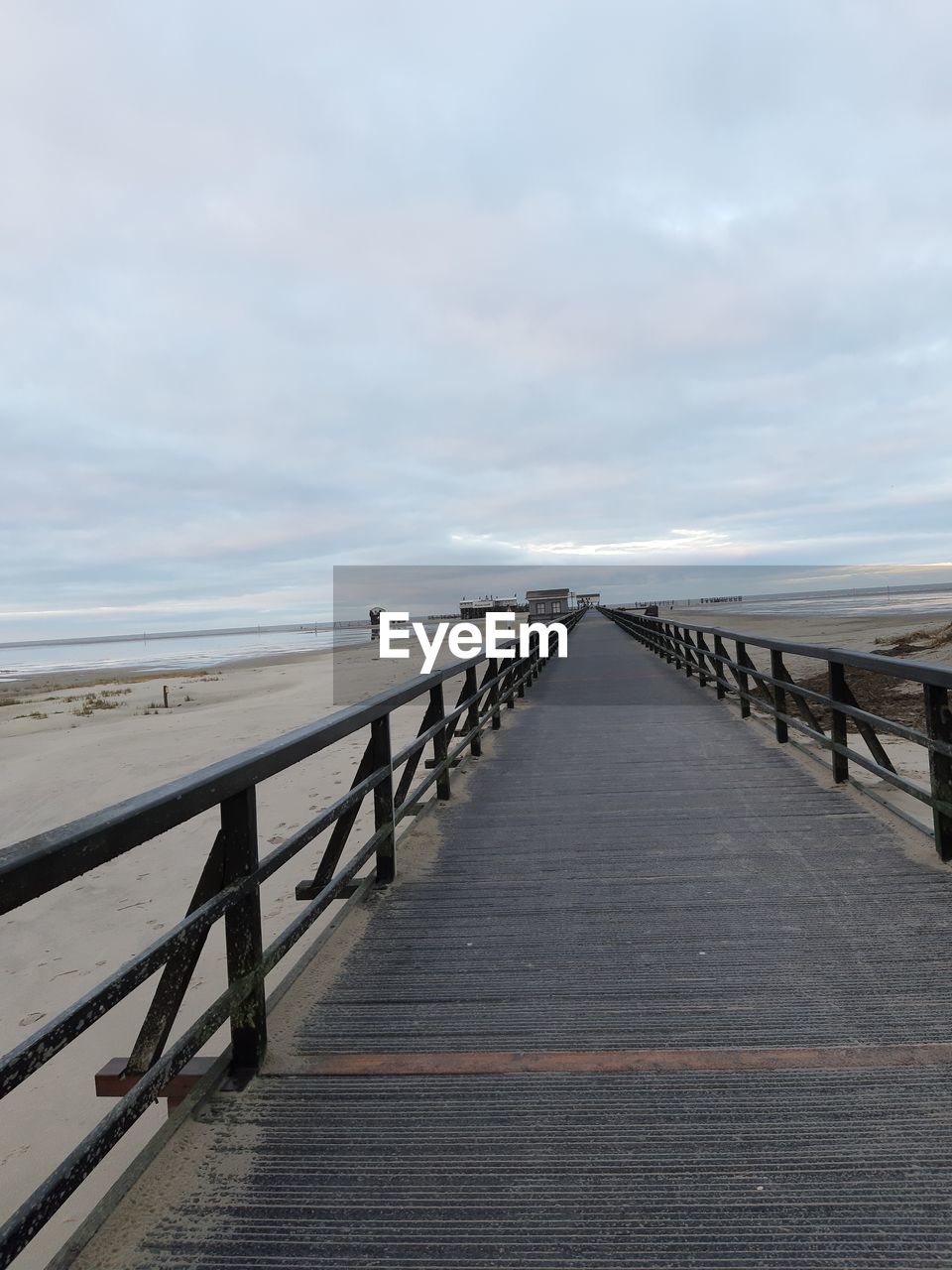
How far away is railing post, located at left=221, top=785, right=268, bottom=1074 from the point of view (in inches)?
93.7

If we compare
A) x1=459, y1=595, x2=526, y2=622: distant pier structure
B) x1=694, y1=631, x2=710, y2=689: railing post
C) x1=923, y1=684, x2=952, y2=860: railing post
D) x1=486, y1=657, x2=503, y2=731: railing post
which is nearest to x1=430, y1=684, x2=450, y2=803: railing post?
x1=923, y1=684, x2=952, y2=860: railing post

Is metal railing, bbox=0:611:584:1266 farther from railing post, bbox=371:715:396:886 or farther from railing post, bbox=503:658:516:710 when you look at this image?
railing post, bbox=503:658:516:710

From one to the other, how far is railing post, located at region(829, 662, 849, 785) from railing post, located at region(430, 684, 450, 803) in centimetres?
279

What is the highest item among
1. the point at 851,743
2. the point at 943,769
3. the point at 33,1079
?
the point at 943,769

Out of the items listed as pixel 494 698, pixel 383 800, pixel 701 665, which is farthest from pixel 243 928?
pixel 701 665

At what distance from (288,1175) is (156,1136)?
41cm

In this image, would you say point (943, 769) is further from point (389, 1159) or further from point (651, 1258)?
point (389, 1159)

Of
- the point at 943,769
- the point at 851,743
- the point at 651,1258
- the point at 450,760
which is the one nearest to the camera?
the point at 651,1258

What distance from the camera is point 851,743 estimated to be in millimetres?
9445

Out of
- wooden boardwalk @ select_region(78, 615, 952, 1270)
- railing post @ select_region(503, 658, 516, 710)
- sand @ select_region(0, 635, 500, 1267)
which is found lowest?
sand @ select_region(0, 635, 500, 1267)

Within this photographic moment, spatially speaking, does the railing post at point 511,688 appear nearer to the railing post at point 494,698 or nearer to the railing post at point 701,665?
the railing post at point 494,698

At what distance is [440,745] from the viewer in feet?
19.3

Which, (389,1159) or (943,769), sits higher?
(943,769)

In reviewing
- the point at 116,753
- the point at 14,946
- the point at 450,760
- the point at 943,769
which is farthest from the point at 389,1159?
the point at 116,753
